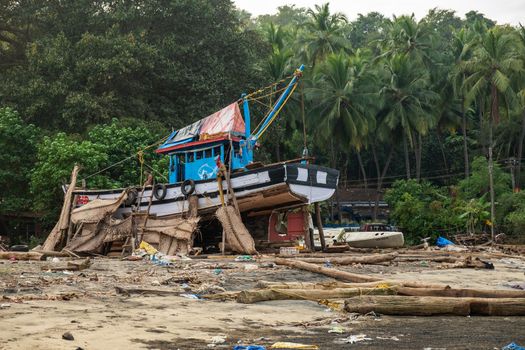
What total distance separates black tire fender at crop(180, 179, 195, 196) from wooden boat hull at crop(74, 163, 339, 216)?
0.42ft

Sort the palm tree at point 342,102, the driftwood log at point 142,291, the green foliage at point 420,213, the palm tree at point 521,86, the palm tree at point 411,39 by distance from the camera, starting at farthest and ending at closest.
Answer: the palm tree at point 411,39
the palm tree at point 342,102
the palm tree at point 521,86
the green foliage at point 420,213
the driftwood log at point 142,291

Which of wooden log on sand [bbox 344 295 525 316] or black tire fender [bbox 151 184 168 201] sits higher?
black tire fender [bbox 151 184 168 201]

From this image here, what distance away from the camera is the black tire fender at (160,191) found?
73.4 feet

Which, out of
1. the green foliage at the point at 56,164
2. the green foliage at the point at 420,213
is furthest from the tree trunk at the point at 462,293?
the green foliage at the point at 420,213

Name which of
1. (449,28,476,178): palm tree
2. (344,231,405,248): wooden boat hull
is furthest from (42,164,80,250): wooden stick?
(449,28,476,178): palm tree

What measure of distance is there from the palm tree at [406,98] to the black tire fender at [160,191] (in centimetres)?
2523

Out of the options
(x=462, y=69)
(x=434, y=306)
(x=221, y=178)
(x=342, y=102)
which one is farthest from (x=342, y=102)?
(x=434, y=306)

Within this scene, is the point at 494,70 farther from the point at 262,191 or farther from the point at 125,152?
the point at 262,191

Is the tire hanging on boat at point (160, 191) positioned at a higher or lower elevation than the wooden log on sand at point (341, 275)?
higher

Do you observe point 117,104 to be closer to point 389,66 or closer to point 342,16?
point 389,66

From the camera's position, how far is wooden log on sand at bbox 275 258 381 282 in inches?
478

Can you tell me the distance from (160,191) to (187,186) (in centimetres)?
108

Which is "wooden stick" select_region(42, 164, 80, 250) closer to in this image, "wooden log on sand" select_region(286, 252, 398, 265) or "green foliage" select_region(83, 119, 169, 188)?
"green foliage" select_region(83, 119, 169, 188)

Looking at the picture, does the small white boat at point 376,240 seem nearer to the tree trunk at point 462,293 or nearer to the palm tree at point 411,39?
the tree trunk at point 462,293
